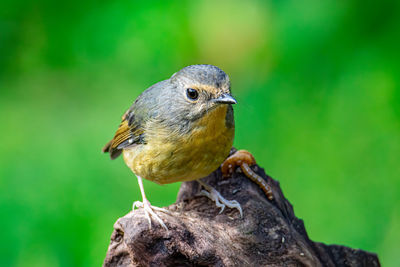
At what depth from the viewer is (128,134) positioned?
4.25 meters

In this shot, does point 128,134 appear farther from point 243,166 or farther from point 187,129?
point 243,166

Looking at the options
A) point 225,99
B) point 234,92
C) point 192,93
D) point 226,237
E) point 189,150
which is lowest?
point 226,237

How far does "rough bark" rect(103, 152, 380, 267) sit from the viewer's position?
3174mm

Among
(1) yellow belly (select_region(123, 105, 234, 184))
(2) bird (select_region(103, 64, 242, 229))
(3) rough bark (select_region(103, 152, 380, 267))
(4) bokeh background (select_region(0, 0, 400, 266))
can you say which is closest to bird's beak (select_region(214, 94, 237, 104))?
(2) bird (select_region(103, 64, 242, 229))

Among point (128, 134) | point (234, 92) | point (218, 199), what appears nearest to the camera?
point (218, 199)

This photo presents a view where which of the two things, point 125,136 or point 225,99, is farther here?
point 125,136

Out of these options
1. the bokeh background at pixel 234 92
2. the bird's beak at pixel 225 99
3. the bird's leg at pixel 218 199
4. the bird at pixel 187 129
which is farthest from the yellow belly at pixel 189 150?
the bokeh background at pixel 234 92

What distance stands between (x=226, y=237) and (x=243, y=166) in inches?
31.7

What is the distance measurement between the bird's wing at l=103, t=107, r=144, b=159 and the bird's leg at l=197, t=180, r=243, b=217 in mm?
619

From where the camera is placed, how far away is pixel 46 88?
696 cm

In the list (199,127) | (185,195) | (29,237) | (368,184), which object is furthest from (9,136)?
(368,184)

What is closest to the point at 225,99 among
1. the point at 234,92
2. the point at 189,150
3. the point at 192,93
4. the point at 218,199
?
the point at 192,93

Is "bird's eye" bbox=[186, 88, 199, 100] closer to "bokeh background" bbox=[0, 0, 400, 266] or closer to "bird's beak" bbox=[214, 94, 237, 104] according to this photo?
"bird's beak" bbox=[214, 94, 237, 104]

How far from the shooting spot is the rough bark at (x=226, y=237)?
3.17 m
